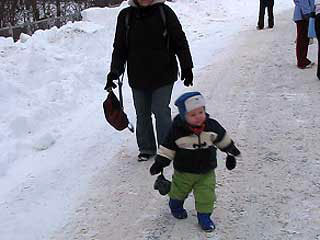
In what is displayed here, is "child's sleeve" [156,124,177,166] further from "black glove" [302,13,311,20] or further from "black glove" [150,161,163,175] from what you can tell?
"black glove" [302,13,311,20]

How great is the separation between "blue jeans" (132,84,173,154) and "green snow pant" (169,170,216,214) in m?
1.30

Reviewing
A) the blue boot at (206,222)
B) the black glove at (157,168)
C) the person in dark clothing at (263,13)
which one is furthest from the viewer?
the person in dark clothing at (263,13)

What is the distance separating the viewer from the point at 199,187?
4.31 m

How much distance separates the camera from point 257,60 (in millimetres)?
10078

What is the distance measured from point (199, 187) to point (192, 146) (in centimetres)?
33

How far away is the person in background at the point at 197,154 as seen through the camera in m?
4.20

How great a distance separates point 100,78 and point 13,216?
14.8 feet

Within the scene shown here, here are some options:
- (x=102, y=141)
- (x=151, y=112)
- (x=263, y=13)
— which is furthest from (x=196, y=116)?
(x=263, y=13)

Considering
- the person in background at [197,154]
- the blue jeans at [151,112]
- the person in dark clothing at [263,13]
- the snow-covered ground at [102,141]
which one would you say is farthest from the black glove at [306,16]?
the person in background at [197,154]

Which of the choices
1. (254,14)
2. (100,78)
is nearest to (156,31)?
(100,78)

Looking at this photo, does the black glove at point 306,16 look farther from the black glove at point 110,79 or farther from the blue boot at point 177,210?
the blue boot at point 177,210

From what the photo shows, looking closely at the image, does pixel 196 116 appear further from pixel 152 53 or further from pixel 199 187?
pixel 152 53


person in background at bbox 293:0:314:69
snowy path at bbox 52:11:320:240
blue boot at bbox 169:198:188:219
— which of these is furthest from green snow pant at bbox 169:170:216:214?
person in background at bbox 293:0:314:69

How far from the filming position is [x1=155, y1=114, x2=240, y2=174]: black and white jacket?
4.22m
